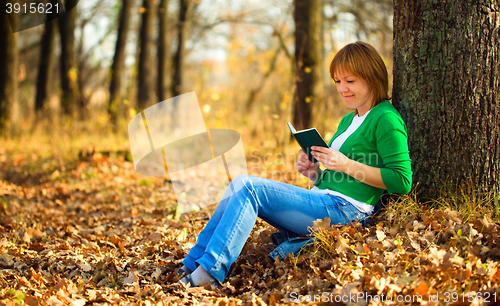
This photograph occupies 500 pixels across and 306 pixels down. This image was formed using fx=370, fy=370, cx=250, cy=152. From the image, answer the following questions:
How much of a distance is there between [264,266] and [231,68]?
13.7 m

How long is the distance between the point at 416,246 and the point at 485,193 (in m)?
0.80

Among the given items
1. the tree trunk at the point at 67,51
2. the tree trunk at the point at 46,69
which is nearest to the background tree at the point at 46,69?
the tree trunk at the point at 46,69

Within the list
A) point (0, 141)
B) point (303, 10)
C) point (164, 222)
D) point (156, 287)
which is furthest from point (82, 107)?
point (156, 287)

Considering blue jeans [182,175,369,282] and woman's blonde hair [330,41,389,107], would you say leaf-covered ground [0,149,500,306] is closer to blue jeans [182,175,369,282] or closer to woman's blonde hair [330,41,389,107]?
blue jeans [182,175,369,282]

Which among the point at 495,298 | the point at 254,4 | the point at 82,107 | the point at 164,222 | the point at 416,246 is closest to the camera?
the point at 495,298

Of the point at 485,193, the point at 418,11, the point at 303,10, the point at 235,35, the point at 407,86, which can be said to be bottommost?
the point at 485,193

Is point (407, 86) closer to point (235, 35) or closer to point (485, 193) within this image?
point (485, 193)

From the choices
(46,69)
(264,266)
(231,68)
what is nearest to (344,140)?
(264,266)

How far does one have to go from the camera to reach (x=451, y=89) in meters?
2.52

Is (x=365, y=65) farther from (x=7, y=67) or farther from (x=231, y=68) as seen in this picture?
(x=231, y=68)

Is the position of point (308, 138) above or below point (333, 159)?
above

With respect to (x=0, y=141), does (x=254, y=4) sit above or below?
above

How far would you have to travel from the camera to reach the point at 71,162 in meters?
6.30

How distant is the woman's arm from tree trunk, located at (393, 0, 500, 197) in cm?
69
